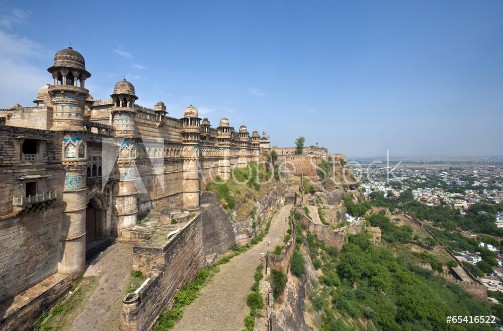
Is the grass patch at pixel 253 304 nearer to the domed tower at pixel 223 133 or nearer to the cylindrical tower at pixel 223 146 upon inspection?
the cylindrical tower at pixel 223 146

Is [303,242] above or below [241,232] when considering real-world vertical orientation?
below

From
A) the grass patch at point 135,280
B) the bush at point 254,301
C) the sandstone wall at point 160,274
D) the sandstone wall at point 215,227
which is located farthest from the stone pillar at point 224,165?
the grass patch at point 135,280

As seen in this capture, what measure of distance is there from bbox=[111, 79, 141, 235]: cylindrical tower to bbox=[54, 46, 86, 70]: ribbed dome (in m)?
3.66

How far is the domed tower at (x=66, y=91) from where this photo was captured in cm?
1273

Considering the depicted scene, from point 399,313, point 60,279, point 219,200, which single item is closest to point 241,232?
point 219,200

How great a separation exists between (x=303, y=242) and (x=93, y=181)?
20.7 metres

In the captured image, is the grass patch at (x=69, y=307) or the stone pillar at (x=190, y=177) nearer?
the grass patch at (x=69, y=307)

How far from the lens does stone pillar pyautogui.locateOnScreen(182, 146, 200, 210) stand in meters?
25.0

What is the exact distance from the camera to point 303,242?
28.5 metres

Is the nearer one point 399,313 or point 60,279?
point 60,279

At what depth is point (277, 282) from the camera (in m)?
18.3

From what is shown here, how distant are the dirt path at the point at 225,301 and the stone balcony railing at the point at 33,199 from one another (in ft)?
25.7

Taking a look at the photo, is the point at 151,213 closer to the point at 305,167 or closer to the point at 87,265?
the point at 87,265

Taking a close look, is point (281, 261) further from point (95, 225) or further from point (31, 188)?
point (31, 188)
